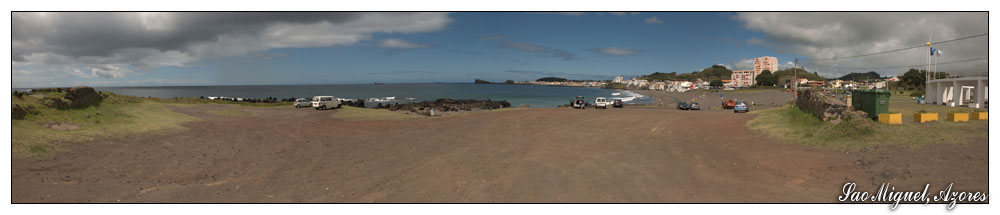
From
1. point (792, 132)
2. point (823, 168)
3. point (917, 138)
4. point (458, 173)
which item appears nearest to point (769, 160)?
point (823, 168)

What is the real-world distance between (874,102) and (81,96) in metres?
35.6

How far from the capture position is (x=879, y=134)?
13.7 meters

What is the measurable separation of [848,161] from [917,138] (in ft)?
12.0

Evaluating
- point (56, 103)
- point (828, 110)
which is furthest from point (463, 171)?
point (56, 103)

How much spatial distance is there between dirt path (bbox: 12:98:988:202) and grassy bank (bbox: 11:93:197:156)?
75 cm

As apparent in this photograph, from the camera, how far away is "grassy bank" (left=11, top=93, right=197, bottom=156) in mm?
11234

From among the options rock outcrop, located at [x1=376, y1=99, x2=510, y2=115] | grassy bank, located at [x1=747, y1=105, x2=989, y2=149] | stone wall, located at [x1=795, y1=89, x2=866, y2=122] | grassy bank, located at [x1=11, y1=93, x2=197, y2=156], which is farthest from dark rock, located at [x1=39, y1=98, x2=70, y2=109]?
stone wall, located at [x1=795, y1=89, x2=866, y2=122]

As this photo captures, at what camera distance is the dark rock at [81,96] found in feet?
60.7

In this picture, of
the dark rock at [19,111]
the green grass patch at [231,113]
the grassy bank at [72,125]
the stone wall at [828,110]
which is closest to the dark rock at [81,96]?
the grassy bank at [72,125]

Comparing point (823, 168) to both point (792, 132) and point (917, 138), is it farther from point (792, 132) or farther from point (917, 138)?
point (792, 132)

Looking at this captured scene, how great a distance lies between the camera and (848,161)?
11.2 metres

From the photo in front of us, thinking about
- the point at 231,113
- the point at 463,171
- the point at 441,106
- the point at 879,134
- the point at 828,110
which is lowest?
the point at 463,171

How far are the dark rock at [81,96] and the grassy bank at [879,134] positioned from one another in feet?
98.6

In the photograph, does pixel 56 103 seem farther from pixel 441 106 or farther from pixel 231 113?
pixel 441 106
